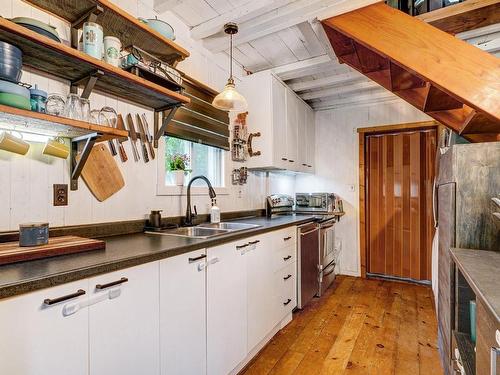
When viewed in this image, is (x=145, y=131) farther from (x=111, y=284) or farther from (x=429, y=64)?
(x=429, y=64)

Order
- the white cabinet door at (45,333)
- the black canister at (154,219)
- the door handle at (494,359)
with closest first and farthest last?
the door handle at (494,359), the white cabinet door at (45,333), the black canister at (154,219)

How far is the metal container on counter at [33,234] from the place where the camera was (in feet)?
3.63

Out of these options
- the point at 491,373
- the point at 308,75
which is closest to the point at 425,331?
the point at 491,373

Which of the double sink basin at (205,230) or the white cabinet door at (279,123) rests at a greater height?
the white cabinet door at (279,123)

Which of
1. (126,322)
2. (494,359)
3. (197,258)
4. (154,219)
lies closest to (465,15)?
(494,359)

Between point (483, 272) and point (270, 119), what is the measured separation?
7.64ft

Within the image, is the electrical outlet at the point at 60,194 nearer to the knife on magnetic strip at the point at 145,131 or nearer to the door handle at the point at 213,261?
the knife on magnetic strip at the point at 145,131

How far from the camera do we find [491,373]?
2.27 ft

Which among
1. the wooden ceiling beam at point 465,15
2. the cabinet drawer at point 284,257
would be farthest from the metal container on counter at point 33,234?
the wooden ceiling beam at point 465,15

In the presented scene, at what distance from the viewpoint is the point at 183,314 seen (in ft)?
4.54

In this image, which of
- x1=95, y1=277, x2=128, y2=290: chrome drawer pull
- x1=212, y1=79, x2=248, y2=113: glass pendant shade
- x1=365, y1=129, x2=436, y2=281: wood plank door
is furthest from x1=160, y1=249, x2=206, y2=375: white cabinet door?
x1=365, y1=129, x2=436, y2=281: wood plank door

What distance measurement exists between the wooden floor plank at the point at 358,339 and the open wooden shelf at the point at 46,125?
1741 mm

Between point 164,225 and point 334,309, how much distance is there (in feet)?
6.45

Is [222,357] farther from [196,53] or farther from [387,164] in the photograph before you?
[387,164]
